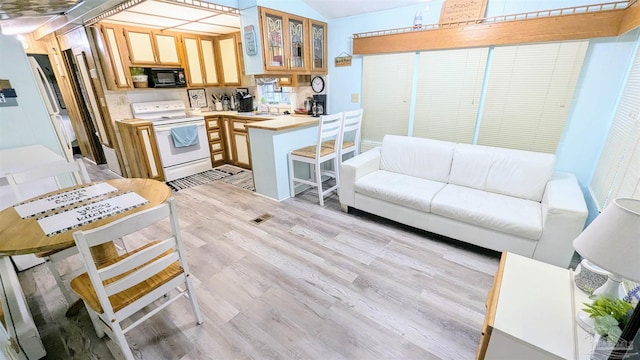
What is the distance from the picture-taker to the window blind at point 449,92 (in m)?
2.68

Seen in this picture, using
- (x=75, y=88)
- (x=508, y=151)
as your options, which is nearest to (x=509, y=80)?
(x=508, y=151)

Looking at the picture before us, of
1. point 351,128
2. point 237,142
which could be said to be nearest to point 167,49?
point 237,142

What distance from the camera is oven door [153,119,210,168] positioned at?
3.77 meters

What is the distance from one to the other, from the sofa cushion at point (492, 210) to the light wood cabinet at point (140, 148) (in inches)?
147

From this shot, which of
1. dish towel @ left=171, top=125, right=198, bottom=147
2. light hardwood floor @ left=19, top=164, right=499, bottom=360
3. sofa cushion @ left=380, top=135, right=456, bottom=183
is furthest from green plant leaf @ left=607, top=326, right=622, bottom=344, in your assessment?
dish towel @ left=171, top=125, right=198, bottom=147

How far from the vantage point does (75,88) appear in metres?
4.50

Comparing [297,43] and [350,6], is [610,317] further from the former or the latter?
[297,43]

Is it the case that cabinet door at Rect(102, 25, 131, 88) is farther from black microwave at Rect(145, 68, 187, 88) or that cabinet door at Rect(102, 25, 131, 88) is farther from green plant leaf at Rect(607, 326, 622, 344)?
green plant leaf at Rect(607, 326, 622, 344)

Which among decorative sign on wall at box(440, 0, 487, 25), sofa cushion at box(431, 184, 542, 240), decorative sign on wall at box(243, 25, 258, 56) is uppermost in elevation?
decorative sign on wall at box(440, 0, 487, 25)

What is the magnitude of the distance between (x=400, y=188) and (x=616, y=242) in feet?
5.69

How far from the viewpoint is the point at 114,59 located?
3.49 meters

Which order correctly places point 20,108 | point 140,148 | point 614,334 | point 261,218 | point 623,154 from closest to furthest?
point 614,334
point 623,154
point 20,108
point 261,218
point 140,148

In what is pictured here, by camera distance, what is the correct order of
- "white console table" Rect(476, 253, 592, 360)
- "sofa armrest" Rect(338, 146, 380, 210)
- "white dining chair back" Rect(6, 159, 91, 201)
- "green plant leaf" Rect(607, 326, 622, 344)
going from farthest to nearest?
"sofa armrest" Rect(338, 146, 380, 210) < "white dining chair back" Rect(6, 159, 91, 201) < "white console table" Rect(476, 253, 592, 360) < "green plant leaf" Rect(607, 326, 622, 344)

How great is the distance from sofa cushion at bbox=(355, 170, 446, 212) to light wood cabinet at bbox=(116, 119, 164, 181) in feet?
9.84
